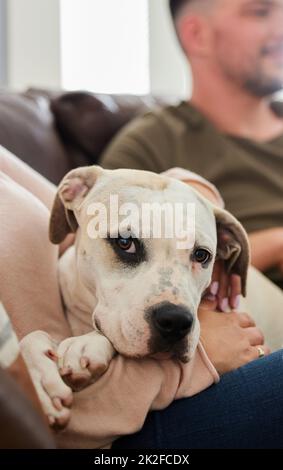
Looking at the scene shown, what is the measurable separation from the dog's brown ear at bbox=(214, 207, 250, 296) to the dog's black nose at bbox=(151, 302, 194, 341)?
0.26 metres

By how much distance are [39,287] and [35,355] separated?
173 mm

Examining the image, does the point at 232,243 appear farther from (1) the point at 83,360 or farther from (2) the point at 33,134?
(2) the point at 33,134

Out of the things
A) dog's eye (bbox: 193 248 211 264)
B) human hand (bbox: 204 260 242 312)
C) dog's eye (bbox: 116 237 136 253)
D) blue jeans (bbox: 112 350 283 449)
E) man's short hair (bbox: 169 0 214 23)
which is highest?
man's short hair (bbox: 169 0 214 23)

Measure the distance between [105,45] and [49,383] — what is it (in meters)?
2.59

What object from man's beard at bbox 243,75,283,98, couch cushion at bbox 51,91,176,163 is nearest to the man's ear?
couch cushion at bbox 51,91,176,163

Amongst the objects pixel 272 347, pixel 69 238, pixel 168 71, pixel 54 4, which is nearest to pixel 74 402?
pixel 69 238

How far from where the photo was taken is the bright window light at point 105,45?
10.1 feet

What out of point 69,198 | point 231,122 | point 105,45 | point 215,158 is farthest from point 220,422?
point 105,45

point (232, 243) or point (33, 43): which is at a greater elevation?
point (232, 243)

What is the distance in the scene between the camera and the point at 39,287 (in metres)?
1.04

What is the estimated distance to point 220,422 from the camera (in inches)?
37.5

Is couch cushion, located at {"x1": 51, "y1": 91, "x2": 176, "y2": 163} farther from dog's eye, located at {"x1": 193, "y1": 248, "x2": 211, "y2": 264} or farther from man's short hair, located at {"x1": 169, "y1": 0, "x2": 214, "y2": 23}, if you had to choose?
dog's eye, located at {"x1": 193, "y1": 248, "x2": 211, "y2": 264}

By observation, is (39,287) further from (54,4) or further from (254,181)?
(54,4)

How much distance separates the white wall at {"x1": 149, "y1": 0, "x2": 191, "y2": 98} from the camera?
3305mm
